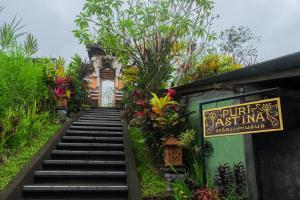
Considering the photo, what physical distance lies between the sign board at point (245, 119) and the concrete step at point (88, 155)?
279 centimetres

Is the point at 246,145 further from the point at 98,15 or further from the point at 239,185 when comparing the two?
the point at 98,15

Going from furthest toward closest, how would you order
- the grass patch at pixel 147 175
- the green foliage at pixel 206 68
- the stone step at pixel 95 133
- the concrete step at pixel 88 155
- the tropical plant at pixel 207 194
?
1. the green foliage at pixel 206 68
2. the stone step at pixel 95 133
3. the concrete step at pixel 88 155
4. the grass patch at pixel 147 175
5. the tropical plant at pixel 207 194

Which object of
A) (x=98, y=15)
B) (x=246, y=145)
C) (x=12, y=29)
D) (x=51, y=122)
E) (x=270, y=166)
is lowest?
(x=270, y=166)

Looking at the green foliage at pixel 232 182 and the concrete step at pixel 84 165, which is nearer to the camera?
the green foliage at pixel 232 182

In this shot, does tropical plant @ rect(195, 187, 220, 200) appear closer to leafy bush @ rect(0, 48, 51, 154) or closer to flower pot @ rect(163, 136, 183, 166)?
flower pot @ rect(163, 136, 183, 166)

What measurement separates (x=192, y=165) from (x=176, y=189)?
109 centimetres

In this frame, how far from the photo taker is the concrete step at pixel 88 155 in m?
6.98

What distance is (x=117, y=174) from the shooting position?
6.16 metres

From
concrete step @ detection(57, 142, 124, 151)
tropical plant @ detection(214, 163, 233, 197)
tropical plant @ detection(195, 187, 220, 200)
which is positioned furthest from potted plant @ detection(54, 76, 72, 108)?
tropical plant @ detection(195, 187, 220, 200)

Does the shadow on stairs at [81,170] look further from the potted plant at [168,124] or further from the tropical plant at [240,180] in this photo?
the tropical plant at [240,180]

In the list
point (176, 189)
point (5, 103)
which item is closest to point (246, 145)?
point (176, 189)

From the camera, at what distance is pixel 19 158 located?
637 centimetres

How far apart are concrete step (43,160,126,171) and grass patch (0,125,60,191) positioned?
45 centimetres

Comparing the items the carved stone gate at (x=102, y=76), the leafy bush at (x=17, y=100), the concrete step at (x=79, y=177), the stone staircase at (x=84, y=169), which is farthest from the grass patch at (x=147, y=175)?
the carved stone gate at (x=102, y=76)
